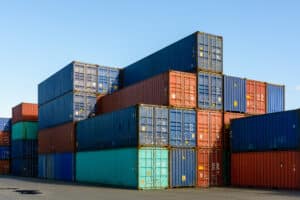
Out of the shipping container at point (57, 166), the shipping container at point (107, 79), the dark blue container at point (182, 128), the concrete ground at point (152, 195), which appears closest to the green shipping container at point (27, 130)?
the shipping container at point (57, 166)

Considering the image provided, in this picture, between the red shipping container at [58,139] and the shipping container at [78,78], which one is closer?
the shipping container at [78,78]

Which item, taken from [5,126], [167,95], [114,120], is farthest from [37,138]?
[167,95]

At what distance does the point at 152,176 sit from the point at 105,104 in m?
13.8

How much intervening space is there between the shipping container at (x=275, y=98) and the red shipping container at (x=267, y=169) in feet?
21.9

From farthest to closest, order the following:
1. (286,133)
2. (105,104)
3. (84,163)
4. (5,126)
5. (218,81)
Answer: (5,126) → (105,104) → (84,163) → (218,81) → (286,133)

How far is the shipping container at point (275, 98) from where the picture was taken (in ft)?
122

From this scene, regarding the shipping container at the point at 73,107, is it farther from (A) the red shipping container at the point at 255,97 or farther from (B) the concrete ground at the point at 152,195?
(A) the red shipping container at the point at 255,97

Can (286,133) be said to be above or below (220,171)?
above

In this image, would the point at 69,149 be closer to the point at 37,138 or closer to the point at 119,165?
the point at 119,165

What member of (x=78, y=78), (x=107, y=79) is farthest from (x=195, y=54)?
(x=78, y=78)

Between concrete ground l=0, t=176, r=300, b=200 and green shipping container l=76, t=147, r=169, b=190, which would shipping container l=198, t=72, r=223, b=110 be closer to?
green shipping container l=76, t=147, r=169, b=190

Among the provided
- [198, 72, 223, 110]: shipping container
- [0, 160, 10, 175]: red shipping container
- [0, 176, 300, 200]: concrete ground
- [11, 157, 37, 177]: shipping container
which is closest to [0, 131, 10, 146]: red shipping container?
[0, 160, 10, 175]: red shipping container

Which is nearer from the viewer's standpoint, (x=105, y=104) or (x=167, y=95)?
(x=167, y=95)

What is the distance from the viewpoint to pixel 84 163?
130 ft
